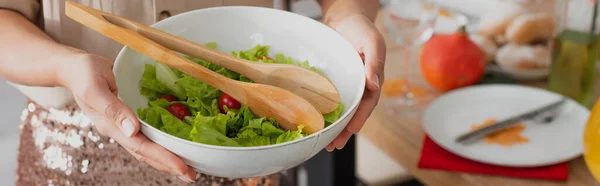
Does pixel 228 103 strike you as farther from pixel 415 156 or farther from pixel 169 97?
pixel 415 156

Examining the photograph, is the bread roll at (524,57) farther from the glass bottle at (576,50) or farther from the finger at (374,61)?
the finger at (374,61)

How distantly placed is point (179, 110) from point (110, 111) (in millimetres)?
102

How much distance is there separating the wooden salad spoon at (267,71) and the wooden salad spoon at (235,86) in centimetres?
2

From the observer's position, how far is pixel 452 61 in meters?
1.33

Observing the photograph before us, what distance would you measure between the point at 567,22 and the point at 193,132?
2.85 feet

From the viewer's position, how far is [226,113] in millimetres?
781

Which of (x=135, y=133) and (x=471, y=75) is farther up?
(x=135, y=133)

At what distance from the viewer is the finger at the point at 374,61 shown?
2.56 feet

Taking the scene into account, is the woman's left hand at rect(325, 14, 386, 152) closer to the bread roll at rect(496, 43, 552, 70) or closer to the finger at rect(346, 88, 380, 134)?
the finger at rect(346, 88, 380, 134)

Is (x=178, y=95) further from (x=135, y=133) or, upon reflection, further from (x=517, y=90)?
(x=517, y=90)

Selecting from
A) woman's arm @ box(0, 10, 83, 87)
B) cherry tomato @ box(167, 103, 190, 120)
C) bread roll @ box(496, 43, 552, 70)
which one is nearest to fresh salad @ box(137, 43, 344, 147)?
cherry tomato @ box(167, 103, 190, 120)

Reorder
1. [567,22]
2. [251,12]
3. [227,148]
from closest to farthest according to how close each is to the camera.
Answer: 1. [227,148]
2. [251,12]
3. [567,22]

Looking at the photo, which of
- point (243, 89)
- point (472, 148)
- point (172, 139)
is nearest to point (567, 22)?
point (472, 148)

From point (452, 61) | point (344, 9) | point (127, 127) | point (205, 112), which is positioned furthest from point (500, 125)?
point (127, 127)
